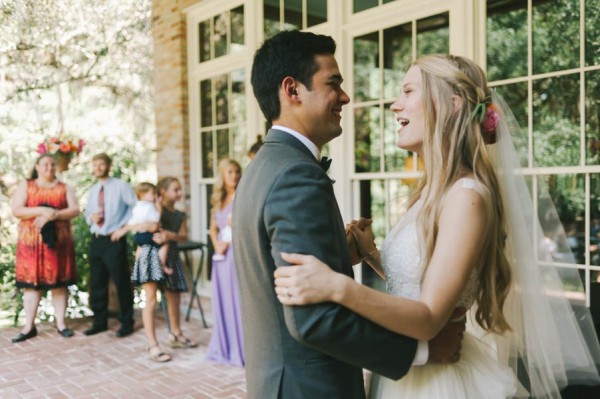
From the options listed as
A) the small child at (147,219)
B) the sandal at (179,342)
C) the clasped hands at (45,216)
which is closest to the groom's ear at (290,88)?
the small child at (147,219)

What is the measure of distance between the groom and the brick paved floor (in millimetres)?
2757

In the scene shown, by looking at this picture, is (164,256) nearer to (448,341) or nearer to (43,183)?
(43,183)

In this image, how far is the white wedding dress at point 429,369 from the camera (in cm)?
158

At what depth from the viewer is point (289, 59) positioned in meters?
1.48

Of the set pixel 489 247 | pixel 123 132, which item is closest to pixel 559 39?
pixel 489 247

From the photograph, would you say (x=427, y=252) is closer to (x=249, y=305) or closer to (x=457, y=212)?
(x=457, y=212)

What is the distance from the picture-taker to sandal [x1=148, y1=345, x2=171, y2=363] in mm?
4832

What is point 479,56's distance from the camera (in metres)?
3.91

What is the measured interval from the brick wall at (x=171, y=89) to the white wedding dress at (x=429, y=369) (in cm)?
530

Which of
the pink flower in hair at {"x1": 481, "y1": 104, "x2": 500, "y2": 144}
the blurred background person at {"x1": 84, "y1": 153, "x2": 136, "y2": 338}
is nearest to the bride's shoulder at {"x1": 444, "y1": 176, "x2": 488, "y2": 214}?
the pink flower in hair at {"x1": 481, "y1": 104, "x2": 500, "y2": 144}

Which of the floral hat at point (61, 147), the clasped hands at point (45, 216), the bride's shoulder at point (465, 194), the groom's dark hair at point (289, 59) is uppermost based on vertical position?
the floral hat at point (61, 147)

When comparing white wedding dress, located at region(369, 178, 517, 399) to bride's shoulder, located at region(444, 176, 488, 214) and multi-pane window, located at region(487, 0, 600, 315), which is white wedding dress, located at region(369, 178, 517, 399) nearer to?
bride's shoulder, located at region(444, 176, 488, 214)

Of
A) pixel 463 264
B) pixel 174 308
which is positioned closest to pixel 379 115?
pixel 174 308

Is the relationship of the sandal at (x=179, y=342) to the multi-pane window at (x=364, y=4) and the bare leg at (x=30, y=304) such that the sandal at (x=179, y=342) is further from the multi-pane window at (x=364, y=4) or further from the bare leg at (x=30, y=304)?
the multi-pane window at (x=364, y=4)
